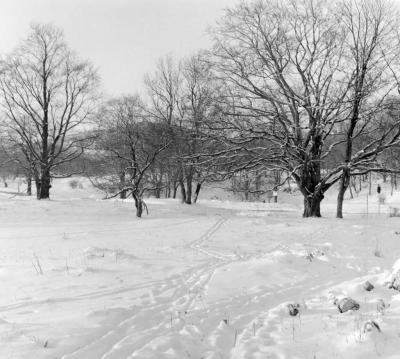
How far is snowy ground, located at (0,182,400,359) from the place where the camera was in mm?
4181

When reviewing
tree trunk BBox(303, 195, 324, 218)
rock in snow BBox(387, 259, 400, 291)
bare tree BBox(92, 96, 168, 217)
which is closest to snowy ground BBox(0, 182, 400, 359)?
rock in snow BBox(387, 259, 400, 291)

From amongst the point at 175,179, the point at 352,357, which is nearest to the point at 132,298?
the point at 352,357

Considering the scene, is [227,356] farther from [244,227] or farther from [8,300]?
[244,227]

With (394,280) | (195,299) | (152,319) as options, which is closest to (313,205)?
(394,280)

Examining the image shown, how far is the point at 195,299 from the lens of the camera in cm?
580

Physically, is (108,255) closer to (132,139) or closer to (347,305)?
(347,305)

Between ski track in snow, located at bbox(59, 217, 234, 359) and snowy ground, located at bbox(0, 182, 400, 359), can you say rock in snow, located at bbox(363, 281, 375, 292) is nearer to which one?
snowy ground, located at bbox(0, 182, 400, 359)

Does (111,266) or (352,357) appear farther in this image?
(111,266)

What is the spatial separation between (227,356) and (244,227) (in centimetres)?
1060

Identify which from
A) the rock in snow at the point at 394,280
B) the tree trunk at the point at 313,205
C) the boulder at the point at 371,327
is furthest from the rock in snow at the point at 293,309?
the tree trunk at the point at 313,205

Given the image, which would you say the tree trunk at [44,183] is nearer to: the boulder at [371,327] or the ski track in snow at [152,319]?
the ski track in snow at [152,319]

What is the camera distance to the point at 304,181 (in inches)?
728

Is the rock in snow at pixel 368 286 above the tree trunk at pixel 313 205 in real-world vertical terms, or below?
→ below

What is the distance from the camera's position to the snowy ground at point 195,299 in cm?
418
